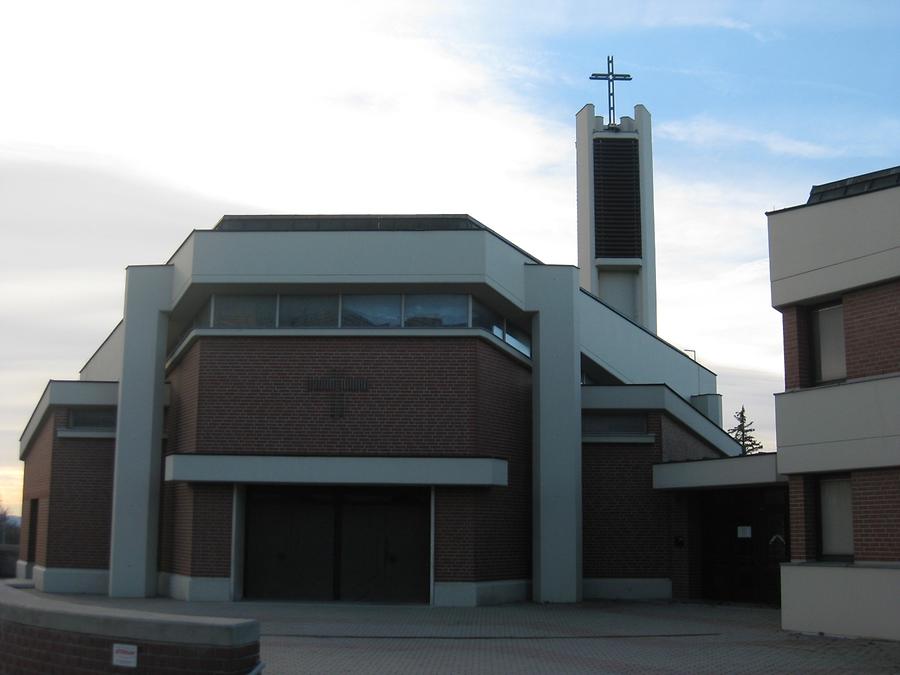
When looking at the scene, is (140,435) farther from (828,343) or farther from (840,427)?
(840,427)

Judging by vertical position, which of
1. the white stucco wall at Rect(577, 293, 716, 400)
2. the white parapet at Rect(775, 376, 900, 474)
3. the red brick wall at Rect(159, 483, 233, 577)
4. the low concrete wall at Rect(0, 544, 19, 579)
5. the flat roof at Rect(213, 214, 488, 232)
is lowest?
the low concrete wall at Rect(0, 544, 19, 579)

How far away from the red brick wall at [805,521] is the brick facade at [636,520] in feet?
25.6

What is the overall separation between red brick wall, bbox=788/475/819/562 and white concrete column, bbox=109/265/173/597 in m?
14.5

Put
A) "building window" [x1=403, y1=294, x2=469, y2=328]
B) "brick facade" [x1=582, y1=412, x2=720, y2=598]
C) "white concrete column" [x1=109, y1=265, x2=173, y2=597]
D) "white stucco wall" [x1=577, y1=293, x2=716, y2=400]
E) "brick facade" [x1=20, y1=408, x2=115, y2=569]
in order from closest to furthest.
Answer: "building window" [x1=403, y1=294, x2=469, y2=328] → "white concrete column" [x1=109, y1=265, x2=173, y2=597] → "brick facade" [x1=582, y1=412, x2=720, y2=598] → "brick facade" [x1=20, y1=408, x2=115, y2=569] → "white stucco wall" [x1=577, y1=293, x2=716, y2=400]

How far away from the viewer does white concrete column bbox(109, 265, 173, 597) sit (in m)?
24.7

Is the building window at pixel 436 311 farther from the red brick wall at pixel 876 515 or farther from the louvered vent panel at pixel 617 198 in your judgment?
the louvered vent panel at pixel 617 198

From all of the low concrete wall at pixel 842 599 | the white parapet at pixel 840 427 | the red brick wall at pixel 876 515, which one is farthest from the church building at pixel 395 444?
the red brick wall at pixel 876 515

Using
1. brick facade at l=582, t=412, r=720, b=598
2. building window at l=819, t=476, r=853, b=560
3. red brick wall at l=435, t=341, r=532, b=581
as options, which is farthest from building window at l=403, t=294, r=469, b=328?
building window at l=819, t=476, r=853, b=560

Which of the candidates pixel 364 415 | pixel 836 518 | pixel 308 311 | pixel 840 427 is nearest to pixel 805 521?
pixel 836 518

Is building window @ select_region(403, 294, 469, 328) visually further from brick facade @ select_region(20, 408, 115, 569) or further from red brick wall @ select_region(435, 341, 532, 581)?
brick facade @ select_region(20, 408, 115, 569)

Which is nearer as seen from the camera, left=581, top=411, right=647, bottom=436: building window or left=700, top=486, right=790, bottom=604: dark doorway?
left=700, top=486, right=790, bottom=604: dark doorway

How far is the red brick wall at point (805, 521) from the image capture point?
1758 centimetres

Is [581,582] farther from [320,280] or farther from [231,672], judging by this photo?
[231,672]

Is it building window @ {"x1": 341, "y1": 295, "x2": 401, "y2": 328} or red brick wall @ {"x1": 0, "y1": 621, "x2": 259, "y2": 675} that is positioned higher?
building window @ {"x1": 341, "y1": 295, "x2": 401, "y2": 328}
